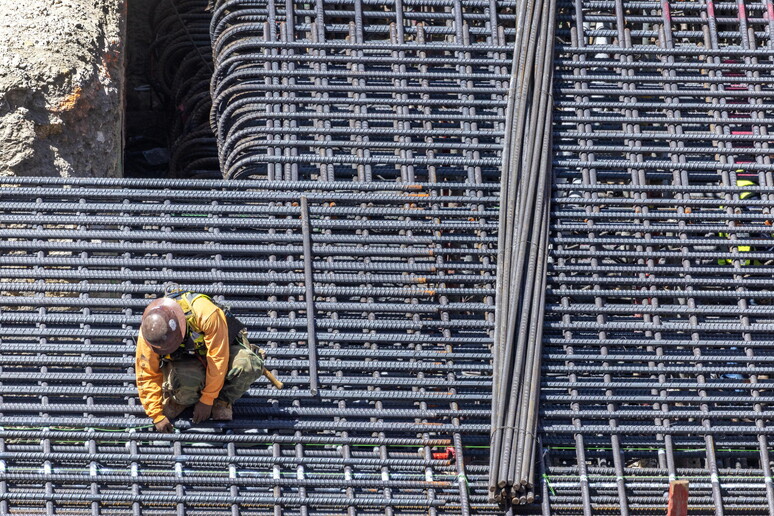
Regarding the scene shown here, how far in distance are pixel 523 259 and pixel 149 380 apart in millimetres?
2516

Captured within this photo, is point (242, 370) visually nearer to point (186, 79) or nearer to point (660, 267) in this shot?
point (660, 267)

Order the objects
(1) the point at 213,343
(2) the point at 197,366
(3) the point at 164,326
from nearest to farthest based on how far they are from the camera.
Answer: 1. (3) the point at 164,326
2. (1) the point at 213,343
3. (2) the point at 197,366

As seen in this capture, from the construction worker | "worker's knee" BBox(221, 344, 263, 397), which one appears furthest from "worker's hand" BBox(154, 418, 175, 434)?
"worker's knee" BBox(221, 344, 263, 397)

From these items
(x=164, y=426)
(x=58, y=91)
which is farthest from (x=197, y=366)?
(x=58, y=91)

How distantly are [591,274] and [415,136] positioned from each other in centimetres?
153

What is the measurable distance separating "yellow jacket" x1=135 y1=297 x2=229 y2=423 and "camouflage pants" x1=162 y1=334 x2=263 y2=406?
64mm

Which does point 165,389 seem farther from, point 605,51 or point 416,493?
point 605,51

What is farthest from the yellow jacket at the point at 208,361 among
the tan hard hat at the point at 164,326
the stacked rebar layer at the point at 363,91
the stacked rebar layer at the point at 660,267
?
the stacked rebar layer at the point at 660,267

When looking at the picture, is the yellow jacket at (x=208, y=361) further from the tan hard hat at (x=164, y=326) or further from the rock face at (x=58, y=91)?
the rock face at (x=58, y=91)

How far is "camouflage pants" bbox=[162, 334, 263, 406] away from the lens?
6484 millimetres

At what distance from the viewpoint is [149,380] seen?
21.4 ft

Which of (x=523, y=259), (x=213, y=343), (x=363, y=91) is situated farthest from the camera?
(x=363, y=91)

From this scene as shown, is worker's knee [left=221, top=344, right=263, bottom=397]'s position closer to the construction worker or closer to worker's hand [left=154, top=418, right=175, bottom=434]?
the construction worker

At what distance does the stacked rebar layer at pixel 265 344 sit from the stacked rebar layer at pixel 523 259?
146mm
